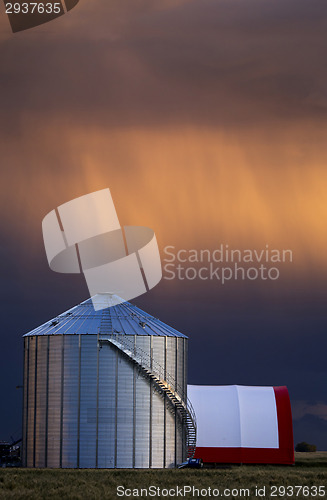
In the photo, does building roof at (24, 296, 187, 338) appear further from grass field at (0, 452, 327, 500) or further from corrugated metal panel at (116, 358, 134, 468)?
grass field at (0, 452, 327, 500)

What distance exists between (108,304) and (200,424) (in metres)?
16.7

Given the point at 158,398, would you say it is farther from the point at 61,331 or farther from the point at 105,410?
the point at 61,331

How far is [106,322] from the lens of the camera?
78688mm

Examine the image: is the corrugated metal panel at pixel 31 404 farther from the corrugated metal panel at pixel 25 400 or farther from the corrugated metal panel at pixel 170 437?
the corrugated metal panel at pixel 170 437

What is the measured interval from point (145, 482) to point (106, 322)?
1899cm

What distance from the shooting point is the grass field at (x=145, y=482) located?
55.7 m

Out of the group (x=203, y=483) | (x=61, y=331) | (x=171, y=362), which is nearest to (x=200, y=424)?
(x=171, y=362)

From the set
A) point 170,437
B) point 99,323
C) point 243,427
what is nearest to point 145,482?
point 170,437

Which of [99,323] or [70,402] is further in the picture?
[99,323]

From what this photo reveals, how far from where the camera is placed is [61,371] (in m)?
76.6

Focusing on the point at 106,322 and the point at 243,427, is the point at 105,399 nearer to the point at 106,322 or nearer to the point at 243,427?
the point at 106,322

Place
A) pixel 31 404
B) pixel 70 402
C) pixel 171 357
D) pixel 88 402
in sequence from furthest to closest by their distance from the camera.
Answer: pixel 171 357, pixel 31 404, pixel 70 402, pixel 88 402

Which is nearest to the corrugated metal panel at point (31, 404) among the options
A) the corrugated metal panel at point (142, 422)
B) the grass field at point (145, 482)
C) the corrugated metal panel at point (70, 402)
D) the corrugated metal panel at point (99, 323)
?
the corrugated metal panel at point (99, 323)

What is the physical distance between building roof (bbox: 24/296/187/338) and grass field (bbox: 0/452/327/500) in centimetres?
1129
